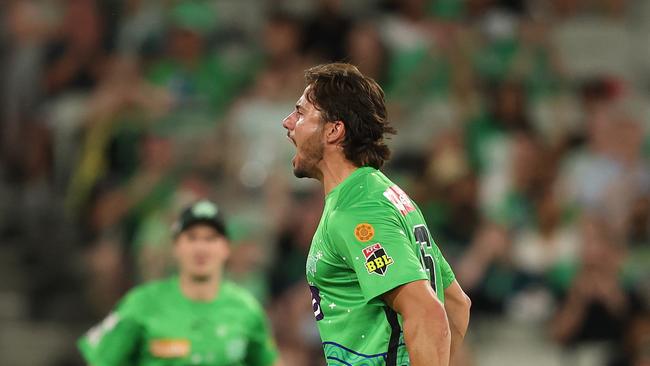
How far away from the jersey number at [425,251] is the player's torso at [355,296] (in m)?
0.01

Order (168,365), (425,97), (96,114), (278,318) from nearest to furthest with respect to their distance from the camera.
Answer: (168,365) < (278,318) < (96,114) < (425,97)

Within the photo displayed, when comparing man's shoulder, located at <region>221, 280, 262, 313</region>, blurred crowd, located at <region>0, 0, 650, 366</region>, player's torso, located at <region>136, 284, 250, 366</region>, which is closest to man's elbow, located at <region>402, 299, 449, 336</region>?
player's torso, located at <region>136, 284, 250, 366</region>

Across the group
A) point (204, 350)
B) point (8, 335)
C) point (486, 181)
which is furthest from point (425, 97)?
point (204, 350)

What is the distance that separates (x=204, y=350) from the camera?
6480 millimetres

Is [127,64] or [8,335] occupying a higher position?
[127,64]

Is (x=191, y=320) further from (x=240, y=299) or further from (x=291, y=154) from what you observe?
(x=291, y=154)

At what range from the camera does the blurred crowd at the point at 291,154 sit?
31.1 ft

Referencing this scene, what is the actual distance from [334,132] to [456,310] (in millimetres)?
871

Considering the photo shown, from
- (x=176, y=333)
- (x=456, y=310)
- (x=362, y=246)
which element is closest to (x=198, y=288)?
(x=176, y=333)

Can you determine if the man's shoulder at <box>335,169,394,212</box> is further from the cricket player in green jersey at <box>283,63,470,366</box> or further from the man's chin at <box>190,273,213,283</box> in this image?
the man's chin at <box>190,273,213,283</box>

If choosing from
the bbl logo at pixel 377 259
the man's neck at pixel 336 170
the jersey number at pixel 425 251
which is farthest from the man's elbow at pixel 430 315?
the man's neck at pixel 336 170

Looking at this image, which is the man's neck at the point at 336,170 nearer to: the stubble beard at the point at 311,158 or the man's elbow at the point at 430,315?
the stubble beard at the point at 311,158

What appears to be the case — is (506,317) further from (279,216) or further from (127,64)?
(127,64)

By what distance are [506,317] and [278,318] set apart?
1.86 m
